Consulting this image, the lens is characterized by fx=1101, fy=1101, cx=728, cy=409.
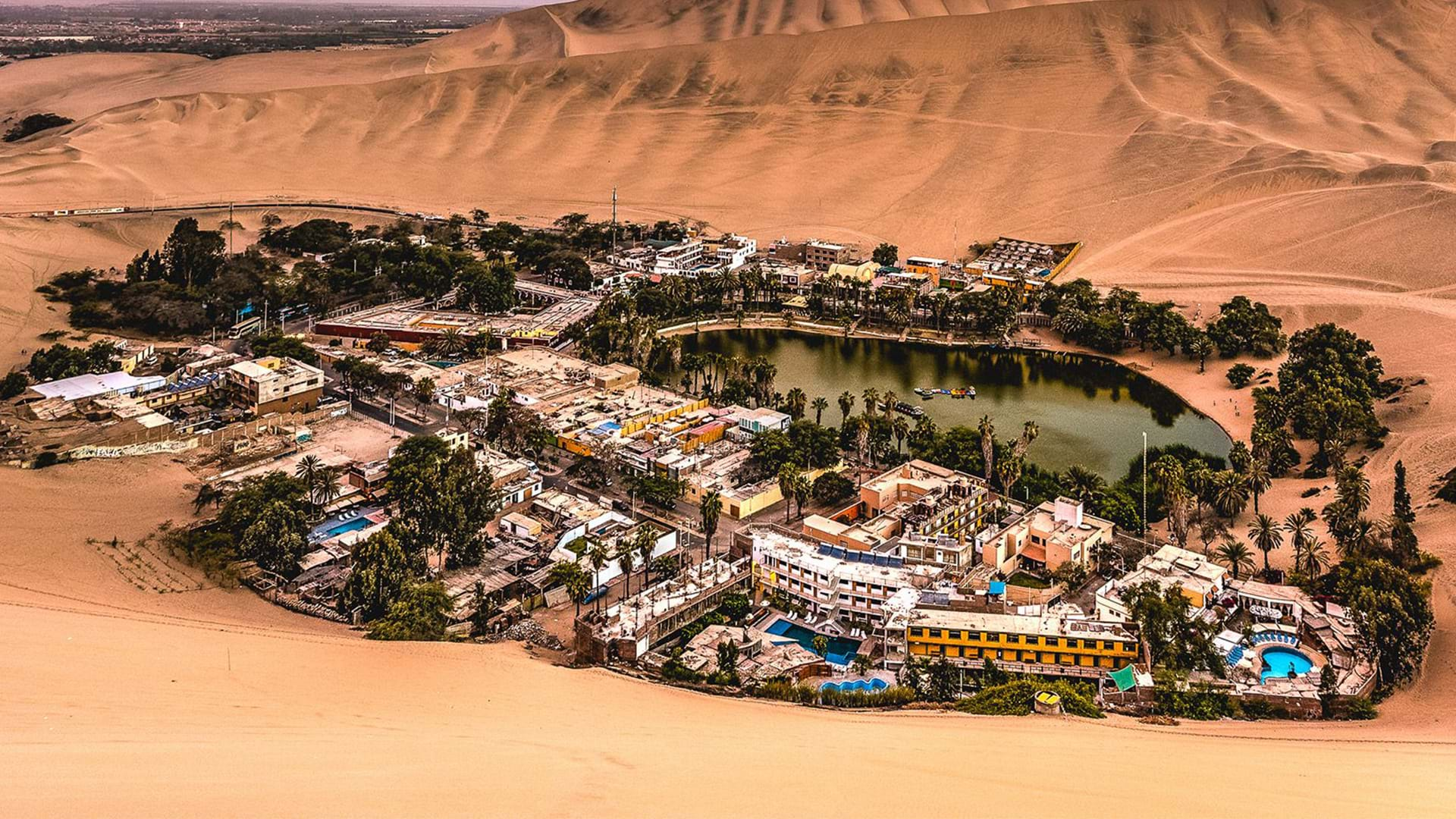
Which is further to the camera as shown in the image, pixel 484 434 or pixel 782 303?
pixel 782 303

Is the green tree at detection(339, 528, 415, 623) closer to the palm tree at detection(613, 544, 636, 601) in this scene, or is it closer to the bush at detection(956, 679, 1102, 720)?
the palm tree at detection(613, 544, 636, 601)

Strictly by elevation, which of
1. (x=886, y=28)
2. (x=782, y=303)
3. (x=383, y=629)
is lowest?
(x=383, y=629)

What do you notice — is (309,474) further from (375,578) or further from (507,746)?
(507,746)

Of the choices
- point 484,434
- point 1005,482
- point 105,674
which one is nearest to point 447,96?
point 484,434

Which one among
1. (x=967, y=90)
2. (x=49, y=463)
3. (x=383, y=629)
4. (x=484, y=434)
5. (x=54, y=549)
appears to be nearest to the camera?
(x=383, y=629)

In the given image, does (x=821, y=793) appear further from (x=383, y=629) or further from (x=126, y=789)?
(x=383, y=629)
